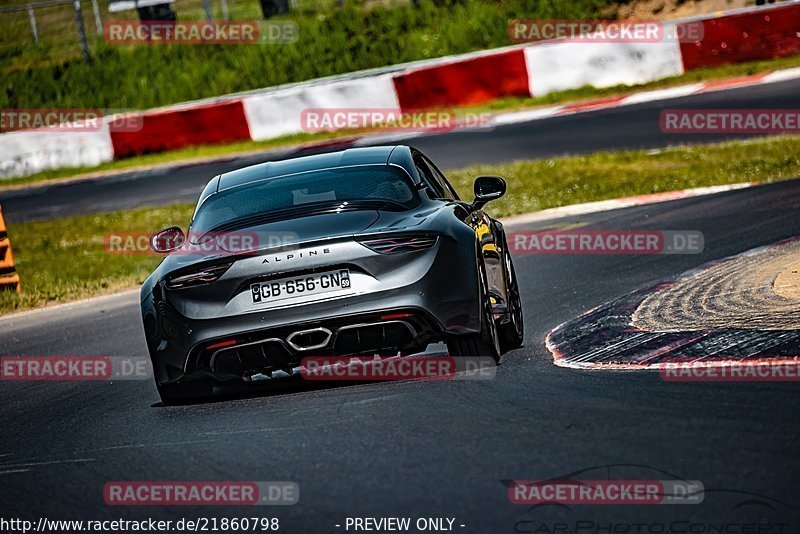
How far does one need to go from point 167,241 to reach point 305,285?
1.42 meters

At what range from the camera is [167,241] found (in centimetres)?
810

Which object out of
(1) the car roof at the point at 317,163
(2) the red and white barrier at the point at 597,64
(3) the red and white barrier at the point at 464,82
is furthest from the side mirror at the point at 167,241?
(3) the red and white barrier at the point at 464,82

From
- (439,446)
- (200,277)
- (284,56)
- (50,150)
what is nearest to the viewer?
(439,446)

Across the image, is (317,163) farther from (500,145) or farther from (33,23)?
(33,23)

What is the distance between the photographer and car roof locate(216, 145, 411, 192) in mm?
8297

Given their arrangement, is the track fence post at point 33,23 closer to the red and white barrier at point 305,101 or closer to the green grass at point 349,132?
the green grass at point 349,132

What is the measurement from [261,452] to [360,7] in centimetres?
2901

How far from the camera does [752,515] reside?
4.42 metres

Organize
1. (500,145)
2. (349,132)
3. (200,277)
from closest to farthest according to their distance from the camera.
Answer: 1. (200,277)
2. (500,145)
3. (349,132)

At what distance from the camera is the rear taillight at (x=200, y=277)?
23.2 ft

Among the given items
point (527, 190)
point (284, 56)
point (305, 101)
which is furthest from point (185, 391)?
point (284, 56)

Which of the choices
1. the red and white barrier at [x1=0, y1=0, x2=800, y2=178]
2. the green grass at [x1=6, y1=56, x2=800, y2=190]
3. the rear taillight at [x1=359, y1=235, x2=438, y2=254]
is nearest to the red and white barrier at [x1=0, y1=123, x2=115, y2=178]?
the red and white barrier at [x1=0, y1=0, x2=800, y2=178]

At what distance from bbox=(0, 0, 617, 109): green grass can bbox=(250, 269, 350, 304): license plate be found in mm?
24844

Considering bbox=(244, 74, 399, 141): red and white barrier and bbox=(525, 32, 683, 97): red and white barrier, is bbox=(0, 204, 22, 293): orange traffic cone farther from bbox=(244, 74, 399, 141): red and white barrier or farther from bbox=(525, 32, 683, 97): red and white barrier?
bbox=(525, 32, 683, 97): red and white barrier
